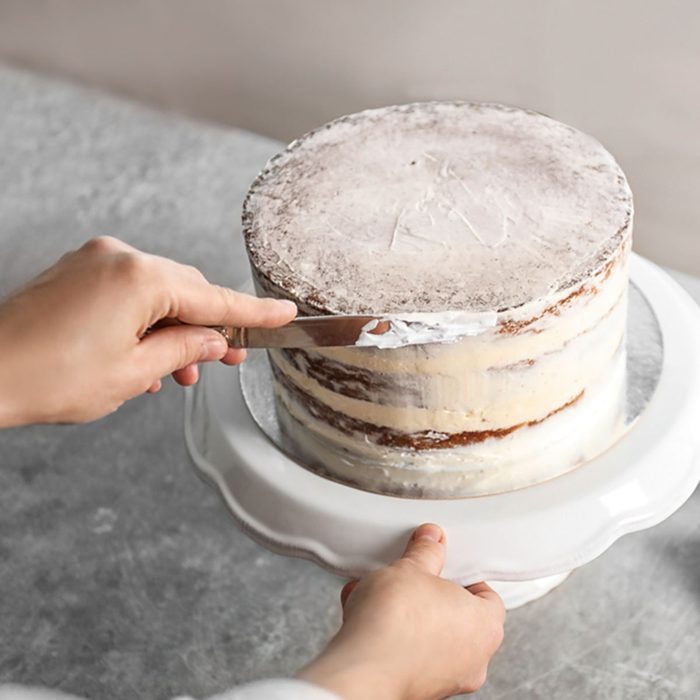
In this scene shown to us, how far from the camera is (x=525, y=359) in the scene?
1140 millimetres

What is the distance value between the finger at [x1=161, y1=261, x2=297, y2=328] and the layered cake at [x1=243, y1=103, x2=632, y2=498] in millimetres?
66

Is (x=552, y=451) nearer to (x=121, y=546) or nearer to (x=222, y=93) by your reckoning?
(x=121, y=546)

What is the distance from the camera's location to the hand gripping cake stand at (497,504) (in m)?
1.18

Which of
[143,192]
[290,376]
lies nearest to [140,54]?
[143,192]

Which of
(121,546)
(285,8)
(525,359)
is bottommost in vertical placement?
(121,546)

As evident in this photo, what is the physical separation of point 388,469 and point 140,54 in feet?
5.47

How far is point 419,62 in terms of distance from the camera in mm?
2152

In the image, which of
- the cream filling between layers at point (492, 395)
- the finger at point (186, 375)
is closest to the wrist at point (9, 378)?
the finger at point (186, 375)

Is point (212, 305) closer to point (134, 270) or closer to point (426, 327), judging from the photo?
point (134, 270)

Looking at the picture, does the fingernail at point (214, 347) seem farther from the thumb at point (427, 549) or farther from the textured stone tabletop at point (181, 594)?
the textured stone tabletop at point (181, 594)

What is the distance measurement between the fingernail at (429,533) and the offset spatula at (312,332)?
0.21 meters

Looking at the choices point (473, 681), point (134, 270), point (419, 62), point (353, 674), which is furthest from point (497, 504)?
point (419, 62)

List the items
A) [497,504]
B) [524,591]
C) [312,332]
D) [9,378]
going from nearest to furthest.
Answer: [9,378]
[312,332]
[497,504]
[524,591]

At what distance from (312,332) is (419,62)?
3.87ft
